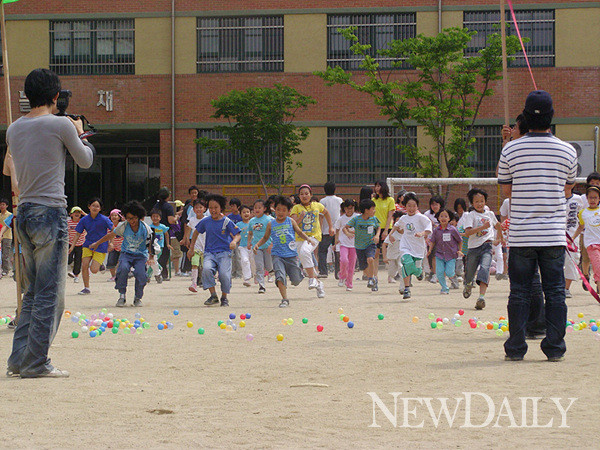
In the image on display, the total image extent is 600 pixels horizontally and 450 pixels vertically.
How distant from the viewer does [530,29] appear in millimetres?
29578

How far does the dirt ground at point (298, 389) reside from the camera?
5109 mm

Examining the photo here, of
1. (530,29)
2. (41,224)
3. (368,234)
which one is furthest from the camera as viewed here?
(530,29)

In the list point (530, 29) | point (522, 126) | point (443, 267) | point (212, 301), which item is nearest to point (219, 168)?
point (530, 29)

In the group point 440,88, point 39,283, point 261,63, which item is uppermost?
point 261,63

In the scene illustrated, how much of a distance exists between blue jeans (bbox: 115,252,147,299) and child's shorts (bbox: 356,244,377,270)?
410 cm

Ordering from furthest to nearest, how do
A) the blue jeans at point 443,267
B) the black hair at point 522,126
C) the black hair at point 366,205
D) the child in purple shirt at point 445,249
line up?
the black hair at point 366,205, the blue jeans at point 443,267, the child in purple shirt at point 445,249, the black hair at point 522,126

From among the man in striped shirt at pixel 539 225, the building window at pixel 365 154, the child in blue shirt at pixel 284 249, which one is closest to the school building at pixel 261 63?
the building window at pixel 365 154

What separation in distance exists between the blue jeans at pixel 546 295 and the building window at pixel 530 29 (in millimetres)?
22893

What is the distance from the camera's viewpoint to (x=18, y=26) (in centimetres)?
3070

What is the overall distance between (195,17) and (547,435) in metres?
26.8

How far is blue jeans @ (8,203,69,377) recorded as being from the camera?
7.02m

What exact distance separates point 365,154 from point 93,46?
955cm

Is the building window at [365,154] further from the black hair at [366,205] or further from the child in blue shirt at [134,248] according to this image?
the child in blue shirt at [134,248]

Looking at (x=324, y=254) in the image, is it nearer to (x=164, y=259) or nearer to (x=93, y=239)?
(x=164, y=259)
